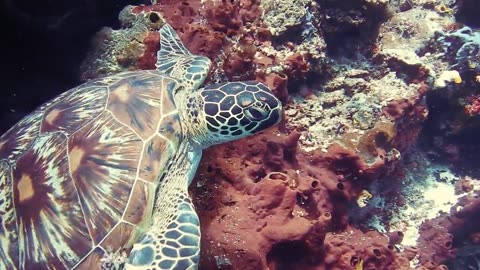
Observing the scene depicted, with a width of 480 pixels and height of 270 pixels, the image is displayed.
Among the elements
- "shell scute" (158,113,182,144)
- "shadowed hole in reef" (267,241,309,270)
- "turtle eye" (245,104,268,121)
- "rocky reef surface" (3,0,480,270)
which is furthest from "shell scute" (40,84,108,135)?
"shadowed hole in reef" (267,241,309,270)

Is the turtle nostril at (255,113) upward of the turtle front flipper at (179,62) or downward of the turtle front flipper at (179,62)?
downward

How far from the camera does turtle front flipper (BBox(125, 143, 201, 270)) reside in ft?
7.98

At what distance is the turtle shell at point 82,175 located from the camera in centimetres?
236

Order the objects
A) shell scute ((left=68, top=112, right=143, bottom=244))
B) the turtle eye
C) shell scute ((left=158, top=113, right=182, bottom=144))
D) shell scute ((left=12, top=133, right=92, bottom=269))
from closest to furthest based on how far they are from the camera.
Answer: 1. shell scute ((left=12, top=133, right=92, bottom=269))
2. shell scute ((left=68, top=112, right=143, bottom=244))
3. shell scute ((left=158, top=113, right=182, bottom=144))
4. the turtle eye

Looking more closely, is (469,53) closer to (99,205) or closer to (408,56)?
(408,56)

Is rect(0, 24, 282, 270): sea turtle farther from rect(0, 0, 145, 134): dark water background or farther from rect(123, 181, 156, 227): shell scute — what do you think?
rect(0, 0, 145, 134): dark water background

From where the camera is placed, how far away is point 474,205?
4352mm

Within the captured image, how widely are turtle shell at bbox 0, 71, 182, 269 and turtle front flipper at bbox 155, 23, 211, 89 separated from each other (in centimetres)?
50

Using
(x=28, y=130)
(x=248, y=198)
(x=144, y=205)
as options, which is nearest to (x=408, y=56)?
(x=248, y=198)

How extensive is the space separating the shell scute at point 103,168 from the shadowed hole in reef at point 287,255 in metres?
1.19

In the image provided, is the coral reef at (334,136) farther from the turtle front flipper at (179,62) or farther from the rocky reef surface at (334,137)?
the turtle front flipper at (179,62)

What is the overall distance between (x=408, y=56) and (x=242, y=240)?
3107 millimetres

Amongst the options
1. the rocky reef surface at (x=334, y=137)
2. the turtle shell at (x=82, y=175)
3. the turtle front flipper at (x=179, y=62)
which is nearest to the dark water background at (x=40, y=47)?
the rocky reef surface at (x=334, y=137)

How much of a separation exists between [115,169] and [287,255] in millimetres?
1507
